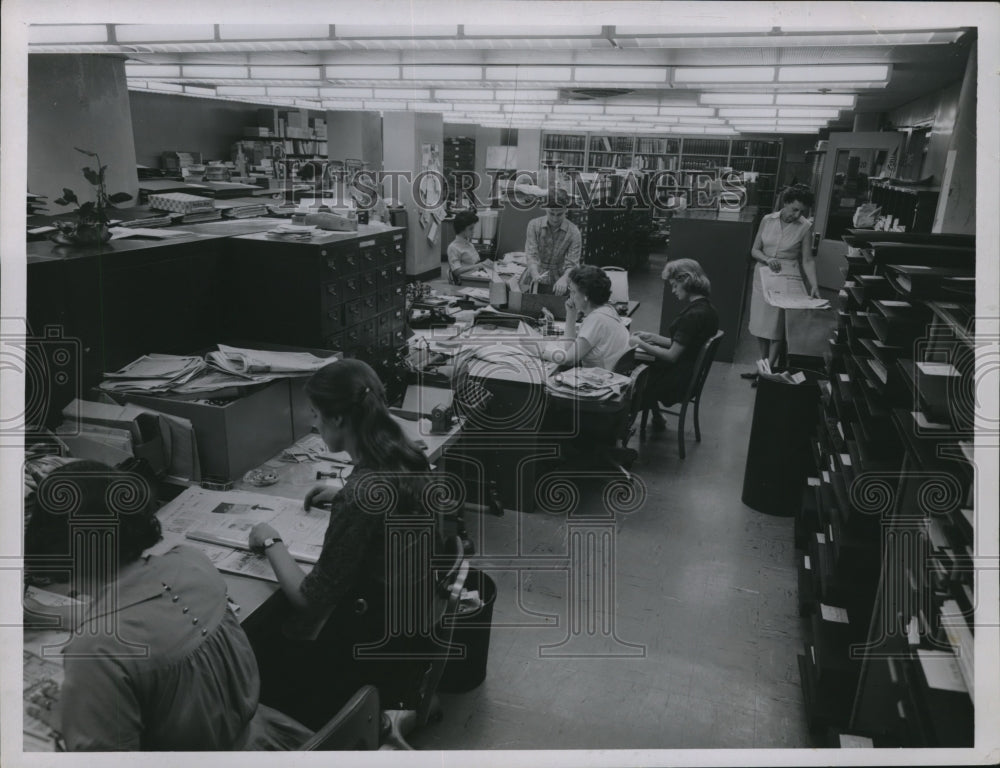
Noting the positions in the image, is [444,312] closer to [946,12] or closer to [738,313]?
[738,313]

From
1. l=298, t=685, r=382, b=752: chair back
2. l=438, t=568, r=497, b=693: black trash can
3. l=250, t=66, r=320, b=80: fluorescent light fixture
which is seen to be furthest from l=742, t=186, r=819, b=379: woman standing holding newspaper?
l=298, t=685, r=382, b=752: chair back

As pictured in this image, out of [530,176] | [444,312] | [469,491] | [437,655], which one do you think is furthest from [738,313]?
[437,655]

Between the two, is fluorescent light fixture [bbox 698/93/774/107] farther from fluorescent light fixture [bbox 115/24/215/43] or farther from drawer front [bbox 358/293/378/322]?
fluorescent light fixture [bbox 115/24/215/43]

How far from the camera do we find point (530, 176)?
1036 centimetres

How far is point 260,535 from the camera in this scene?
1922mm

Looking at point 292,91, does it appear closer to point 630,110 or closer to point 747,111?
point 630,110

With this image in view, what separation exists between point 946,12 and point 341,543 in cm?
182

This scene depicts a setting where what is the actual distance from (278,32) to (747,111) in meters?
4.89

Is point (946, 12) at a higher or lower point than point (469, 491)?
higher

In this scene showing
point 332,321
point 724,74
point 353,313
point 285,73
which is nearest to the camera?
point 332,321

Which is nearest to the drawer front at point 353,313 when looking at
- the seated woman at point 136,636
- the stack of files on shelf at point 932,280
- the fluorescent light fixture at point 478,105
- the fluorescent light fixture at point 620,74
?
the seated woman at point 136,636

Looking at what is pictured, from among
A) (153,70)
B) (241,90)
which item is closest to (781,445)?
(153,70)

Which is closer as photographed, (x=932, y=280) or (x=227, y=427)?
(x=932, y=280)

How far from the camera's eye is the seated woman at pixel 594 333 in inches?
154
